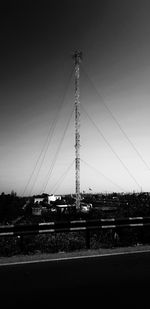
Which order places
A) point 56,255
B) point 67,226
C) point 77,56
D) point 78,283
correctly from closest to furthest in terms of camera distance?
1. point 78,283
2. point 56,255
3. point 67,226
4. point 77,56

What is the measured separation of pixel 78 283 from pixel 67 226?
4.17m

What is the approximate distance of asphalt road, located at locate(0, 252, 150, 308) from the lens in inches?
205

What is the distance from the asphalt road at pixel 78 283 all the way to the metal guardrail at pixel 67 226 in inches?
74.3

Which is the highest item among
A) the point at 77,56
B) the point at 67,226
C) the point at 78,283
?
the point at 77,56

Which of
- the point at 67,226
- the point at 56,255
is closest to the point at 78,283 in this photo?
the point at 56,255

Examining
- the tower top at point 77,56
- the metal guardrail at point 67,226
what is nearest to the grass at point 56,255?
the metal guardrail at point 67,226

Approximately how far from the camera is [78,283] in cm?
621

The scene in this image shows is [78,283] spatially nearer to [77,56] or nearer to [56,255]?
[56,255]

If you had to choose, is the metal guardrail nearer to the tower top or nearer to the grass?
the grass

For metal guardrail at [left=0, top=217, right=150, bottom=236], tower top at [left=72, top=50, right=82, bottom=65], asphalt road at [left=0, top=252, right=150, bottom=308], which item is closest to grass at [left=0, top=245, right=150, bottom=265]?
asphalt road at [left=0, top=252, right=150, bottom=308]

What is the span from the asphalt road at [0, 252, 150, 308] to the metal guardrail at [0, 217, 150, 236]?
1.89 meters

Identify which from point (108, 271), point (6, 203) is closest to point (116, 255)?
point (108, 271)

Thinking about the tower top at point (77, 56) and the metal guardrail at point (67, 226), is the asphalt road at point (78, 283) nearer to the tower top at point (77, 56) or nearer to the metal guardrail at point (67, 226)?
the metal guardrail at point (67, 226)

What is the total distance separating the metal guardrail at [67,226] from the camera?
32.3 feet
